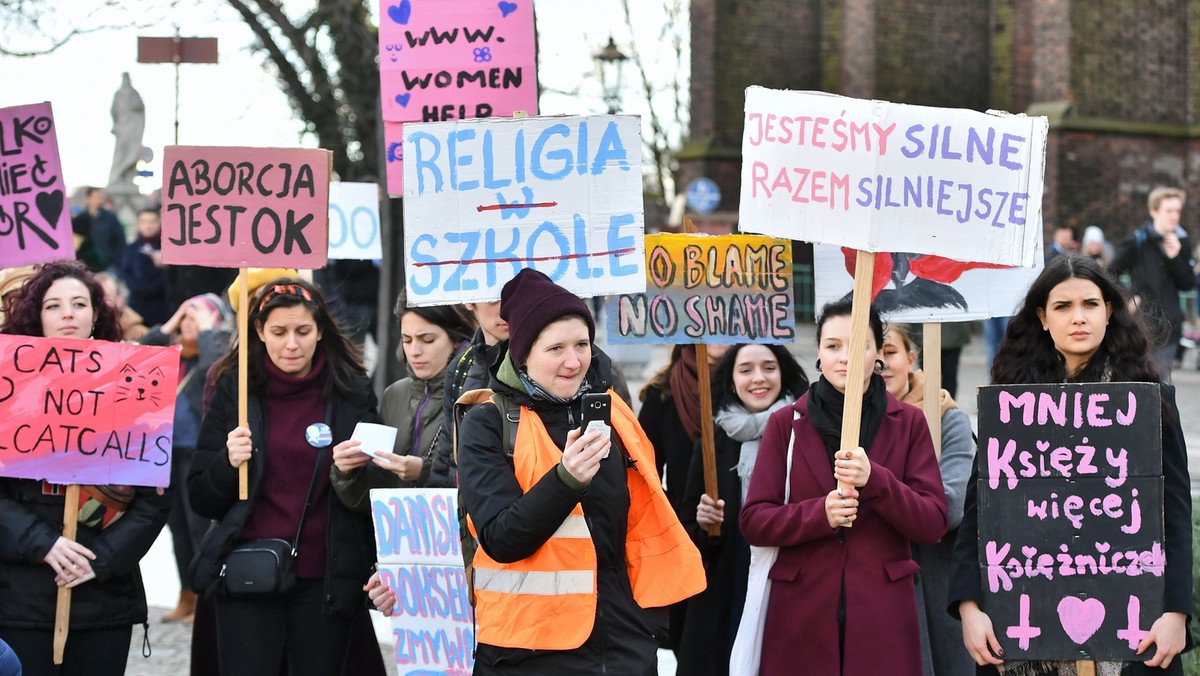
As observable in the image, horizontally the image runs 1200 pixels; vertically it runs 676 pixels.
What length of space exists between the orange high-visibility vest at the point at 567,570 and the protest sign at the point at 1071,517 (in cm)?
82

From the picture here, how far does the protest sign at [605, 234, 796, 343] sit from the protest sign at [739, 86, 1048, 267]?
1116 mm

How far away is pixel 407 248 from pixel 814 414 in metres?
1.42

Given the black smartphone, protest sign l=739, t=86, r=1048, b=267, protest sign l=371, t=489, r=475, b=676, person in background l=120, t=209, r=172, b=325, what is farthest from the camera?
person in background l=120, t=209, r=172, b=325

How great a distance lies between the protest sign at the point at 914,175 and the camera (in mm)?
4422

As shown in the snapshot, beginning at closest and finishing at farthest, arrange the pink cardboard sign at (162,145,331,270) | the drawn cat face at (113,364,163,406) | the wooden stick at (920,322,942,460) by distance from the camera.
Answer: the wooden stick at (920,322,942,460), the drawn cat face at (113,364,163,406), the pink cardboard sign at (162,145,331,270)

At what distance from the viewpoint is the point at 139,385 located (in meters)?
5.16

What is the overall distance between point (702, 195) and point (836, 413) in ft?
69.2

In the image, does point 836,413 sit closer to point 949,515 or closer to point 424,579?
point 949,515

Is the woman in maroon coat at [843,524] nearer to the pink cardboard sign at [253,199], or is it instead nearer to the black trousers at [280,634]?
the black trousers at [280,634]

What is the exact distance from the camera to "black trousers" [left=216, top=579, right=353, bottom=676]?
4.94 meters

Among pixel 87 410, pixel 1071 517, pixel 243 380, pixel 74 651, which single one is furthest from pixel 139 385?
pixel 1071 517

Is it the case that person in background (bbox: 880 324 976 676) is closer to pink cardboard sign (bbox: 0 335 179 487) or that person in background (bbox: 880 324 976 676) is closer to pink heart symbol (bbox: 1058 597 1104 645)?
pink heart symbol (bbox: 1058 597 1104 645)

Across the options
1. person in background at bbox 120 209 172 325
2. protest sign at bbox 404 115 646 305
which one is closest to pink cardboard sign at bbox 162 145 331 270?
protest sign at bbox 404 115 646 305

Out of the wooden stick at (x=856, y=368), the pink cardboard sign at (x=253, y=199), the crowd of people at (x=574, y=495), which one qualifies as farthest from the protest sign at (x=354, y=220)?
the wooden stick at (x=856, y=368)
